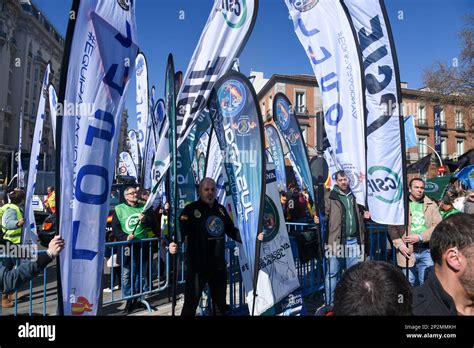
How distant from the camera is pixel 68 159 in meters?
2.35

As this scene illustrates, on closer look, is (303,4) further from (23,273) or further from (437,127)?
(23,273)

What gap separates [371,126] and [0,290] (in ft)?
10.7

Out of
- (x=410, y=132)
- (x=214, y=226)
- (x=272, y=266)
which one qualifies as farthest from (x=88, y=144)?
(x=410, y=132)

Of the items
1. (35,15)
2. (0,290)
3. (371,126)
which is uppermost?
(35,15)

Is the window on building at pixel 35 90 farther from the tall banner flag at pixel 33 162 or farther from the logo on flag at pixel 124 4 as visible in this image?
the logo on flag at pixel 124 4

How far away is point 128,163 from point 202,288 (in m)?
7.04

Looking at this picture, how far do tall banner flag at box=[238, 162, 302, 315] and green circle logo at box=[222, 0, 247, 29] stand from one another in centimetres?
148

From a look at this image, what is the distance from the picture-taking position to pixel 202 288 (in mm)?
3379

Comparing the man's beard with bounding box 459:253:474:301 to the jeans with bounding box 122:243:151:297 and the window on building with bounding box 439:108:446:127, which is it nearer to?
the jeans with bounding box 122:243:151:297

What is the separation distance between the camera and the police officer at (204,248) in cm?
334
